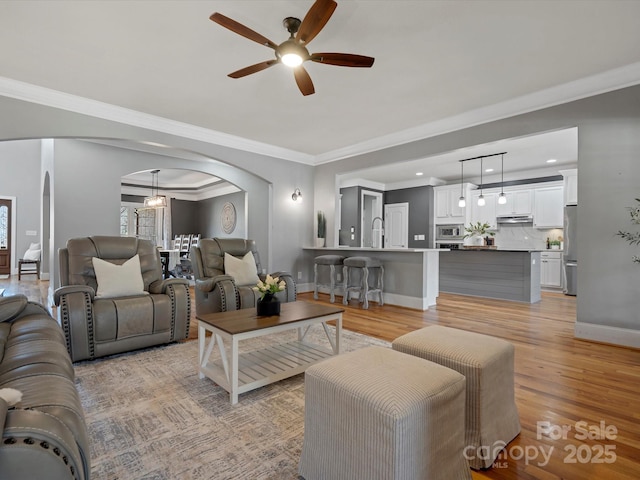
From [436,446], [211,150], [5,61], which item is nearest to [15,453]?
[436,446]

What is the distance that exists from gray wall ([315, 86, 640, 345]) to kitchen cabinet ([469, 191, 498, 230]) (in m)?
4.35

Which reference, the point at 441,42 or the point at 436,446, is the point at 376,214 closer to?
the point at 441,42

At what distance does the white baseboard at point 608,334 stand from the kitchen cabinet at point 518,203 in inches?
174

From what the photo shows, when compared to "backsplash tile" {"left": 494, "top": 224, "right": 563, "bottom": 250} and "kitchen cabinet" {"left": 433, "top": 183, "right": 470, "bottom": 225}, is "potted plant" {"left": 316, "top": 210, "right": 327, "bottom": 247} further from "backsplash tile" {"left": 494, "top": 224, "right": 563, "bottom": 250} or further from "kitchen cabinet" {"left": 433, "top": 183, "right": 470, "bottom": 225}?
"backsplash tile" {"left": 494, "top": 224, "right": 563, "bottom": 250}

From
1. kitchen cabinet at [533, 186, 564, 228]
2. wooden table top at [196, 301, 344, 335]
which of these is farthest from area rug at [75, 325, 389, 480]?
kitchen cabinet at [533, 186, 564, 228]

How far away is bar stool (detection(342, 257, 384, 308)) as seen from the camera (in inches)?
201

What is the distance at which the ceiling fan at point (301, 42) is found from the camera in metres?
2.01

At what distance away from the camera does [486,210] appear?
779 centimetres

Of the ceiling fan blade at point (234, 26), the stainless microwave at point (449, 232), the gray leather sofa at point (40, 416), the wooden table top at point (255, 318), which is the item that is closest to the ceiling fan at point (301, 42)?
the ceiling fan blade at point (234, 26)

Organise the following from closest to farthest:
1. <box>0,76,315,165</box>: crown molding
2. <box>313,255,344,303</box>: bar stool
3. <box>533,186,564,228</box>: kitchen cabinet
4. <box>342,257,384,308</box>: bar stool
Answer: <box>0,76,315,165</box>: crown molding
<box>342,257,384,308</box>: bar stool
<box>313,255,344,303</box>: bar stool
<box>533,186,564,228</box>: kitchen cabinet

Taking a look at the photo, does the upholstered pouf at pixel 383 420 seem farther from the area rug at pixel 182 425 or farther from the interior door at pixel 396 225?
the interior door at pixel 396 225

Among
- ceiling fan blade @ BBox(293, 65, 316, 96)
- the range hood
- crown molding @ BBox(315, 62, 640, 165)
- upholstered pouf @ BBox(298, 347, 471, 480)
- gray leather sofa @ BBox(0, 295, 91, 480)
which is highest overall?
crown molding @ BBox(315, 62, 640, 165)

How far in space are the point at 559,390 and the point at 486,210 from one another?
20.3ft

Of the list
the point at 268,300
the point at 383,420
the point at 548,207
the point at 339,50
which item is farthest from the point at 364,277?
the point at 548,207
